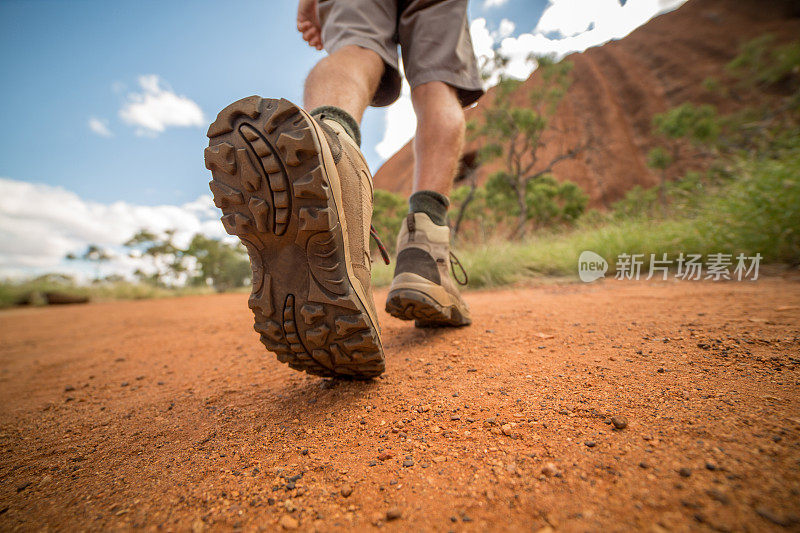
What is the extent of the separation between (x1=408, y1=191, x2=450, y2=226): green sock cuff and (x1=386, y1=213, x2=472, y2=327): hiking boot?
23mm

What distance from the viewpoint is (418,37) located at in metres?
1.28

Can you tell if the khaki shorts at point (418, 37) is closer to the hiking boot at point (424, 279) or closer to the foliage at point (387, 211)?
the hiking boot at point (424, 279)

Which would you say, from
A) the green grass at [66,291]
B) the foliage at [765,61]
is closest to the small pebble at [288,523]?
the green grass at [66,291]

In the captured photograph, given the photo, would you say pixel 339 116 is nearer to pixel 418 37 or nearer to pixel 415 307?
pixel 415 307

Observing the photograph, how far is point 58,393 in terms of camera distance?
112 cm

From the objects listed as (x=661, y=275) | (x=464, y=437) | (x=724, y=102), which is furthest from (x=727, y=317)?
(x=724, y=102)

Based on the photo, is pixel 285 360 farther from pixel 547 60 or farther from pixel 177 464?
pixel 547 60

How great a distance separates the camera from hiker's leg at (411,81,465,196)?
1.25m

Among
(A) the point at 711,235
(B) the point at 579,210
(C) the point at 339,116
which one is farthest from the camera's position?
(B) the point at 579,210

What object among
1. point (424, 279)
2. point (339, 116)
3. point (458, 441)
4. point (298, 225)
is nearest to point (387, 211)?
point (424, 279)

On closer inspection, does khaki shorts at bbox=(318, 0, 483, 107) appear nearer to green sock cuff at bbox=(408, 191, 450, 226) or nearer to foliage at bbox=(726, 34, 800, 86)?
green sock cuff at bbox=(408, 191, 450, 226)

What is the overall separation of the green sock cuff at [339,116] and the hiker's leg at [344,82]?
37 mm

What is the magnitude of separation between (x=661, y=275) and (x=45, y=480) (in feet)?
12.1

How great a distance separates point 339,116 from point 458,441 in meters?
0.77
